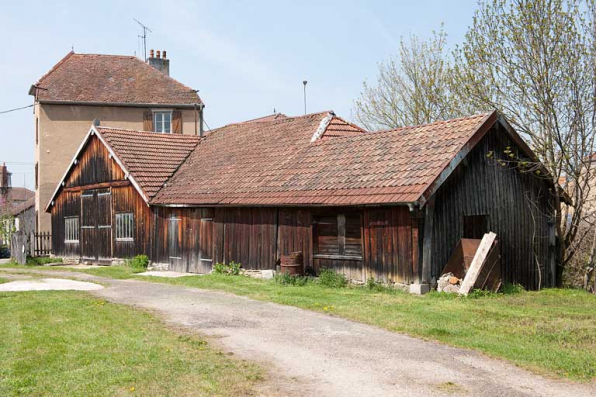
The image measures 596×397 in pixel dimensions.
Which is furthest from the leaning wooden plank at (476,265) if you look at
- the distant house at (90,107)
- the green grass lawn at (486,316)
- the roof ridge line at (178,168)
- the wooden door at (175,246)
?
the distant house at (90,107)

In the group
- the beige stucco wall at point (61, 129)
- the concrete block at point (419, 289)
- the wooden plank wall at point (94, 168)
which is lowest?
the concrete block at point (419, 289)

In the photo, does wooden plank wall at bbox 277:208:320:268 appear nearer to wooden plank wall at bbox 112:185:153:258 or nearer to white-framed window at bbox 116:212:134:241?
wooden plank wall at bbox 112:185:153:258

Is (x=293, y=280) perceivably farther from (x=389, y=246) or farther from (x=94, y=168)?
(x=94, y=168)

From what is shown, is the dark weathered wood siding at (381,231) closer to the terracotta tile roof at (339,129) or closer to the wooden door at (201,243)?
the wooden door at (201,243)

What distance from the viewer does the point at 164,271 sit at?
23.5 meters

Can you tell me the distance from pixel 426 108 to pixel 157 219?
49.7ft

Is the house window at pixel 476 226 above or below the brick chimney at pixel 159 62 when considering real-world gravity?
below

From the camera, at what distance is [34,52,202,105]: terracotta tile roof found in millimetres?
37188

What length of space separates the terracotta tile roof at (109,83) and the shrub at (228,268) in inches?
740

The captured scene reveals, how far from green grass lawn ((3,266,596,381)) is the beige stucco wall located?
2137cm

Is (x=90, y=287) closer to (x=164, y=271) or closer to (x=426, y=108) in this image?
(x=164, y=271)

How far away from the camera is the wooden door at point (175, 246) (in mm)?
23266

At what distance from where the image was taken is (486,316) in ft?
41.0

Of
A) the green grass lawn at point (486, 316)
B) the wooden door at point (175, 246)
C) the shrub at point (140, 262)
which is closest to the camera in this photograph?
the green grass lawn at point (486, 316)
